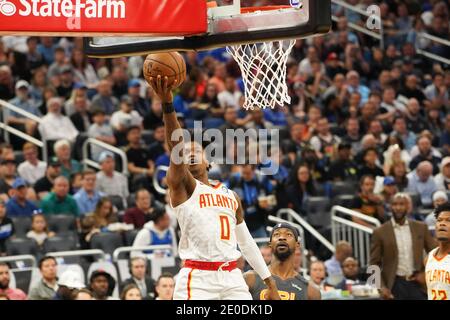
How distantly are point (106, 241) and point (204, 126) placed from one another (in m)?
3.43

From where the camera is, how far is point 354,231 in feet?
51.1

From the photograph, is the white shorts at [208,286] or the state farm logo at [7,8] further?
the white shorts at [208,286]

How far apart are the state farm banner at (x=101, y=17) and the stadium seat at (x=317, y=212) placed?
7886 millimetres

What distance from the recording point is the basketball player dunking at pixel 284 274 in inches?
397

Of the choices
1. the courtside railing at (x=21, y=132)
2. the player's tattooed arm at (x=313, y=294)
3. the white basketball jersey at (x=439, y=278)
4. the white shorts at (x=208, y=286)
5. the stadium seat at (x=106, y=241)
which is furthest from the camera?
the courtside railing at (x=21, y=132)

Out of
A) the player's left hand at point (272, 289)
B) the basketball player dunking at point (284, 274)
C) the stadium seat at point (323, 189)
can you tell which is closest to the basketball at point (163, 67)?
the player's left hand at point (272, 289)

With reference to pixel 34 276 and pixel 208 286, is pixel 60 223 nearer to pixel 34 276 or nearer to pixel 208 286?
pixel 34 276

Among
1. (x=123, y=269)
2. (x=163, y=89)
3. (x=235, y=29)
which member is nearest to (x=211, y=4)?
(x=235, y=29)

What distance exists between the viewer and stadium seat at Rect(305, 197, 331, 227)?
1605cm

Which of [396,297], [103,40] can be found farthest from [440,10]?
[103,40]

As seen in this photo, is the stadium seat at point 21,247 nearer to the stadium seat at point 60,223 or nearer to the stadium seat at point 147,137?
the stadium seat at point 60,223

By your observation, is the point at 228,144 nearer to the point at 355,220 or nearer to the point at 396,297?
the point at 355,220

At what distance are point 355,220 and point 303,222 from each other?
762 mm

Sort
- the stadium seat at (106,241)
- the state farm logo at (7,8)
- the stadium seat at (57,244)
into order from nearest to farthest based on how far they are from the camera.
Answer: the state farm logo at (7,8), the stadium seat at (57,244), the stadium seat at (106,241)
